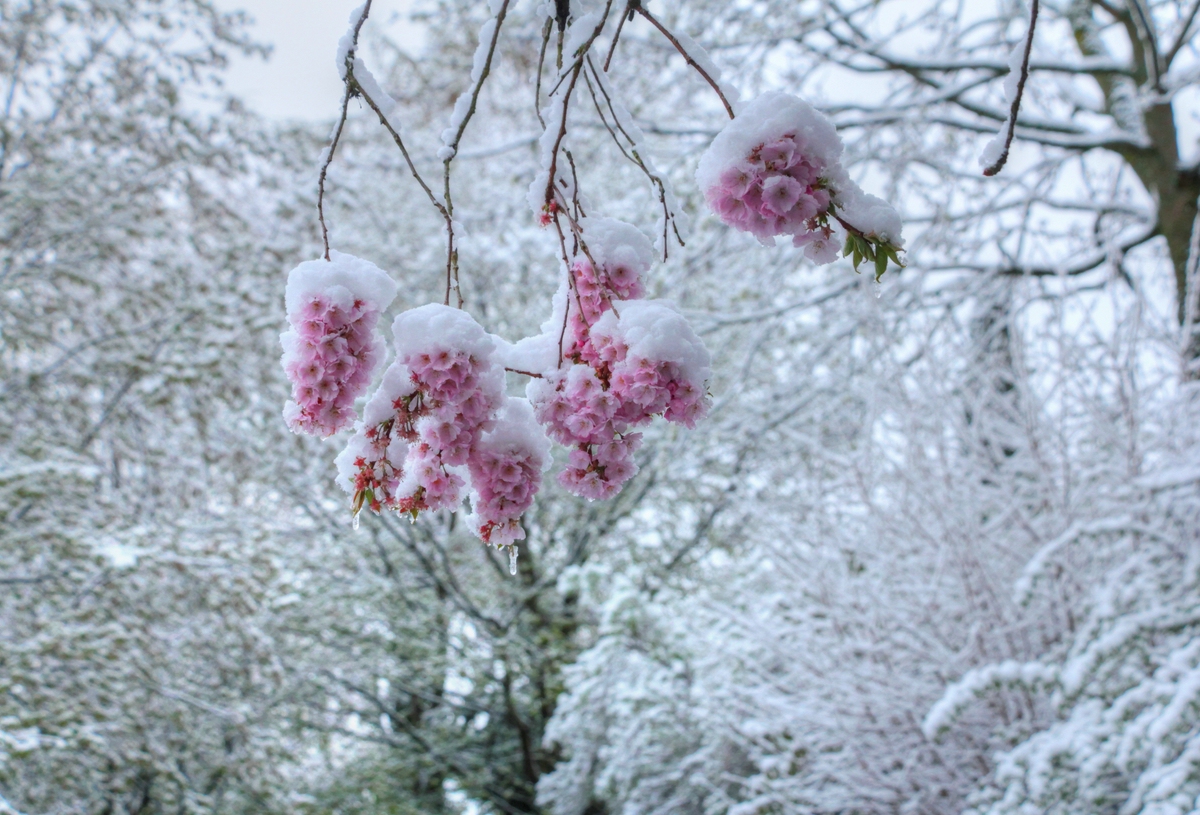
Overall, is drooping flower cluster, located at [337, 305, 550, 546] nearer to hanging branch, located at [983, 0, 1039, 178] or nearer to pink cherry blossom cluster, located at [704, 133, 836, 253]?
pink cherry blossom cluster, located at [704, 133, 836, 253]

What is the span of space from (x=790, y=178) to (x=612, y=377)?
0.29 m

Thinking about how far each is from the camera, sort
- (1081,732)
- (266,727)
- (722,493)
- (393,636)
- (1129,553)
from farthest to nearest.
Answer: (722,493), (393,636), (266,727), (1129,553), (1081,732)

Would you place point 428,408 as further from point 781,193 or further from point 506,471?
point 781,193

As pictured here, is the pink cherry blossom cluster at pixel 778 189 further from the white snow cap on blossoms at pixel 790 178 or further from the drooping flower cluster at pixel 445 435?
the drooping flower cluster at pixel 445 435

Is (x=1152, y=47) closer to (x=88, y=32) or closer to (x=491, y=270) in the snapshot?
(x=491, y=270)

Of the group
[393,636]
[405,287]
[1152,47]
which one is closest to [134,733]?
[393,636]

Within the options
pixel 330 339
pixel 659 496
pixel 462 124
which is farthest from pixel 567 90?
pixel 659 496

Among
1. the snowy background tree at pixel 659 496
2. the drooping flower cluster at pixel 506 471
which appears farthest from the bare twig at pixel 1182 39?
the drooping flower cluster at pixel 506 471

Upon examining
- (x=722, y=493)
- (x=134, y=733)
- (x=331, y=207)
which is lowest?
(x=134, y=733)

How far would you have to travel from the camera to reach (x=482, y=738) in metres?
6.41

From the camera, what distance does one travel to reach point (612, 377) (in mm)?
999

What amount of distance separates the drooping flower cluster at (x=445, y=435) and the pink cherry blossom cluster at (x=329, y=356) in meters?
0.03

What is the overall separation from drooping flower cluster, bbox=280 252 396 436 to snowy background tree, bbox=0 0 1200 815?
4.54 ft

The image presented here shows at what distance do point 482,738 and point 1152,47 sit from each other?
6.00m
